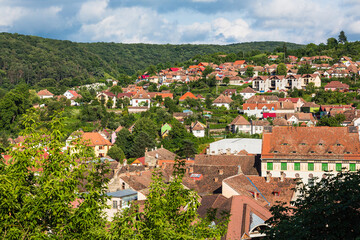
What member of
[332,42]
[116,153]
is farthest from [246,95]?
[332,42]

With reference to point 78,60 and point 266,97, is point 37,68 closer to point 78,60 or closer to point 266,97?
point 78,60

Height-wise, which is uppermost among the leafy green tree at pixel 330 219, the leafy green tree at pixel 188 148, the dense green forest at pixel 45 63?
the dense green forest at pixel 45 63

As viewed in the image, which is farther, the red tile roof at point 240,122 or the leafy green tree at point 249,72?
the leafy green tree at point 249,72

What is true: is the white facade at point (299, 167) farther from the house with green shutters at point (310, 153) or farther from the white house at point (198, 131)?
the white house at point (198, 131)

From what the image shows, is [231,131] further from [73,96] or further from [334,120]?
[73,96]

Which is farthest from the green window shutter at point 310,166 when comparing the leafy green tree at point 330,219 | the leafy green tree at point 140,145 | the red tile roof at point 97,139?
the red tile roof at point 97,139

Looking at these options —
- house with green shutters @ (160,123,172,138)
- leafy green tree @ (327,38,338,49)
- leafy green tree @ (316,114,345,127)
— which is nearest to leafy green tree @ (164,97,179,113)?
house with green shutters @ (160,123,172,138)
